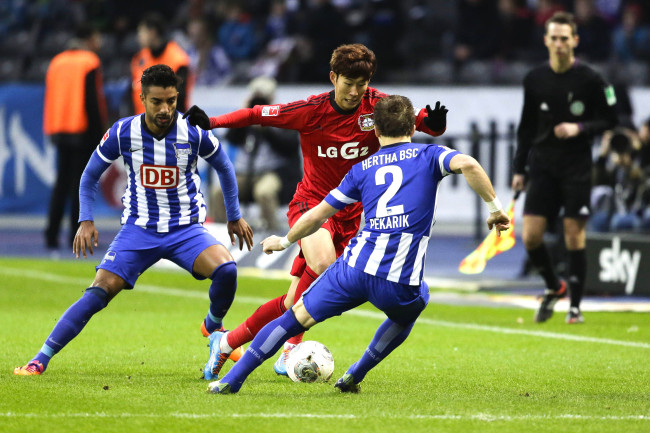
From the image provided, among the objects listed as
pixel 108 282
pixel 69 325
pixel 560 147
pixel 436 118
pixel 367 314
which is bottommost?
pixel 367 314

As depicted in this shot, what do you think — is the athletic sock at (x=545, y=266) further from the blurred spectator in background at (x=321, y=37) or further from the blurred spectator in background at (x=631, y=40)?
the blurred spectator in background at (x=321, y=37)

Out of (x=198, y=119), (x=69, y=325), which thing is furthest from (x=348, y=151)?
(x=69, y=325)

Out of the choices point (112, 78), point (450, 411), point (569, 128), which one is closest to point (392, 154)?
point (450, 411)

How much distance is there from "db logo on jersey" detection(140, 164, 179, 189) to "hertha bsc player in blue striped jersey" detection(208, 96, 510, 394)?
4.17 feet

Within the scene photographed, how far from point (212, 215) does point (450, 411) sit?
1010 centimetres

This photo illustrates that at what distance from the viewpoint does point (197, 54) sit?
19.8 m

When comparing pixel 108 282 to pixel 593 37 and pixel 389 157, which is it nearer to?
pixel 389 157

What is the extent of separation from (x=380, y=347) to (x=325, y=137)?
57.6 inches

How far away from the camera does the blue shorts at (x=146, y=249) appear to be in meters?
7.12

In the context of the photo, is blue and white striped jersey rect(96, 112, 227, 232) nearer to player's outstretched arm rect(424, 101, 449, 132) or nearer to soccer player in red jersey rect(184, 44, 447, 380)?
soccer player in red jersey rect(184, 44, 447, 380)

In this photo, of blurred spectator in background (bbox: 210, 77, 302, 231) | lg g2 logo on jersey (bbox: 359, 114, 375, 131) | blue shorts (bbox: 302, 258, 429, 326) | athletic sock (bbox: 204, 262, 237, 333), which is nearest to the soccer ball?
athletic sock (bbox: 204, 262, 237, 333)

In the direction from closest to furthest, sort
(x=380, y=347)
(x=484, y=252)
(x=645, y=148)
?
(x=380, y=347) → (x=484, y=252) → (x=645, y=148)

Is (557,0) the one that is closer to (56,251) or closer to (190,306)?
(56,251)

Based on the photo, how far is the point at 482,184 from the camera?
5.99m
